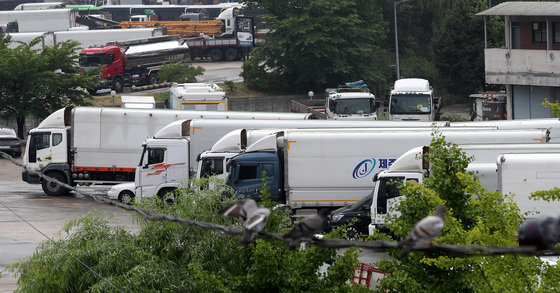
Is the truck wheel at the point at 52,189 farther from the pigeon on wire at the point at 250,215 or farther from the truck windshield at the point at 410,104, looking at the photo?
the pigeon on wire at the point at 250,215

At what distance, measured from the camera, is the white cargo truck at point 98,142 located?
31781 millimetres

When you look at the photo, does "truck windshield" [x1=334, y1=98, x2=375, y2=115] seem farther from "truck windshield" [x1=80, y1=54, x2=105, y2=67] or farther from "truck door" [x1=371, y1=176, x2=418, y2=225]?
"truck windshield" [x1=80, y1=54, x2=105, y2=67]

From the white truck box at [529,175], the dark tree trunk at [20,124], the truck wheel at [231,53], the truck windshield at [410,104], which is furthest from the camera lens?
the truck wheel at [231,53]

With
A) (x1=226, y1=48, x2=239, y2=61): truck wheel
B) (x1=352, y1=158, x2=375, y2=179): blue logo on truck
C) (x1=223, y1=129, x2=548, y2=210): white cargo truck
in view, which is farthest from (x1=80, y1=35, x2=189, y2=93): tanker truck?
(x1=352, y1=158, x2=375, y2=179): blue logo on truck

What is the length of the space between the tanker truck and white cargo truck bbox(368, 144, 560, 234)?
37148 mm

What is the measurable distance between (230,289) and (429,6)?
5889 centimetres

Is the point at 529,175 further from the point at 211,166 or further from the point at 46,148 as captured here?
the point at 46,148

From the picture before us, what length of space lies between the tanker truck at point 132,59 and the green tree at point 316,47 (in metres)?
6.04

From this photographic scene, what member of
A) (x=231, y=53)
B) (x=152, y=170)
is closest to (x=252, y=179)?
(x=152, y=170)

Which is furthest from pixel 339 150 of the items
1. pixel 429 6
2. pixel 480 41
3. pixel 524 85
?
pixel 429 6

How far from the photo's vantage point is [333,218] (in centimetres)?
2309

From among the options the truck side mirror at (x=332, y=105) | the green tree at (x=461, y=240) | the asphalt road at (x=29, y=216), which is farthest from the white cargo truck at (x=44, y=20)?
the green tree at (x=461, y=240)

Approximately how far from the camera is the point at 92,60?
193ft

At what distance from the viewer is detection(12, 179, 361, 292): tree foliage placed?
13070mm
